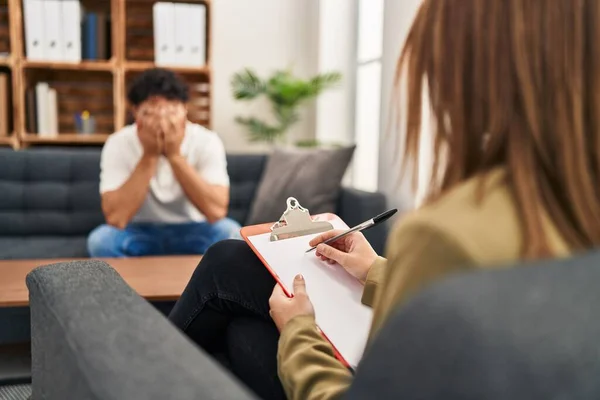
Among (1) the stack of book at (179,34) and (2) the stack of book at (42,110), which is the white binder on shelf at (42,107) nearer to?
(2) the stack of book at (42,110)

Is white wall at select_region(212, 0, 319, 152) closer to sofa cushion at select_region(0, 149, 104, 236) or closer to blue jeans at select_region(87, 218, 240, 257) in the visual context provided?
sofa cushion at select_region(0, 149, 104, 236)

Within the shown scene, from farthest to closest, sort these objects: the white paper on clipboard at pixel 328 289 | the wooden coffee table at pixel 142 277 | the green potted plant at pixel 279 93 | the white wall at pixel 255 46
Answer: the white wall at pixel 255 46, the green potted plant at pixel 279 93, the wooden coffee table at pixel 142 277, the white paper on clipboard at pixel 328 289

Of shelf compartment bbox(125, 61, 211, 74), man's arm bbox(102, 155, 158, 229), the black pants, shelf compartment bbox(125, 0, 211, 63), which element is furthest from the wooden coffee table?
shelf compartment bbox(125, 0, 211, 63)

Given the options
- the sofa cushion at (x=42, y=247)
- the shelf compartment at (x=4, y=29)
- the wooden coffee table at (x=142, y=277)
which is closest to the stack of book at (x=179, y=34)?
the shelf compartment at (x=4, y=29)

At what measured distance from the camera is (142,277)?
1.61 m

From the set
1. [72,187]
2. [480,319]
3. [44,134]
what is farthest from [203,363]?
[44,134]

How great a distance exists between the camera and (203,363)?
52 centimetres

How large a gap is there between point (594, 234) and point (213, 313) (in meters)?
0.69

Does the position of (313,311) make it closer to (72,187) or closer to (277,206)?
(277,206)

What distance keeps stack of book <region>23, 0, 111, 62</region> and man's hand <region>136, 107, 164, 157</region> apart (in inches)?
48.7

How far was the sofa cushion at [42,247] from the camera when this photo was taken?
230 centimetres

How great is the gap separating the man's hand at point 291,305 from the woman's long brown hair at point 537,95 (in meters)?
0.36

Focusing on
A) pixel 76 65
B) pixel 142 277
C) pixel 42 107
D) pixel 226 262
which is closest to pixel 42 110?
pixel 42 107

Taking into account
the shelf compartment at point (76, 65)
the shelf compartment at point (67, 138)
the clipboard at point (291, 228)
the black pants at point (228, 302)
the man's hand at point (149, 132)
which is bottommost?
the black pants at point (228, 302)
